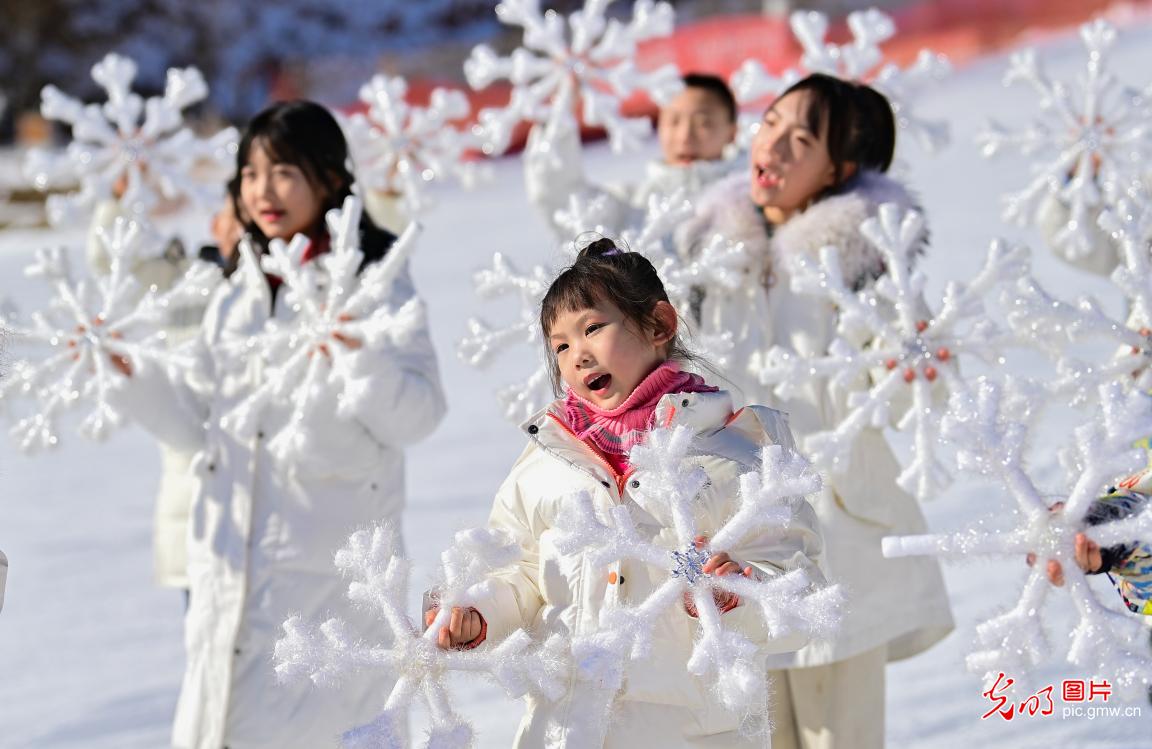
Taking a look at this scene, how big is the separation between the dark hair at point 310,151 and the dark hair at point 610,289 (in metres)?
1.18

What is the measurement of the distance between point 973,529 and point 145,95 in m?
28.3

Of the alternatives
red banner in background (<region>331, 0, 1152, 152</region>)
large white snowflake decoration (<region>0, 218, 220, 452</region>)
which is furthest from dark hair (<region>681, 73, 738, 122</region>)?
red banner in background (<region>331, 0, 1152, 152</region>)

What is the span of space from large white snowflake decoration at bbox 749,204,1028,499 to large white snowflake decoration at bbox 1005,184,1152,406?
0.36 ft

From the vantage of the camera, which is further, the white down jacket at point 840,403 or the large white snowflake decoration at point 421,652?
the white down jacket at point 840,403

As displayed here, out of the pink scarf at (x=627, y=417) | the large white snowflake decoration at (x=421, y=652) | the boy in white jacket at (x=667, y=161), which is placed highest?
the boy in white jacket at (x=667, y=161)

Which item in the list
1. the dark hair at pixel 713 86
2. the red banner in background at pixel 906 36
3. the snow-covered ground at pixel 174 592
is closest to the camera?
the snow-covered ground at pixel 174 592

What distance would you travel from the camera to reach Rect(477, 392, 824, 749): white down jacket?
2.28m

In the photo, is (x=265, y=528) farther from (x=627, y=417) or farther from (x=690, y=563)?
(x=690, y=563)

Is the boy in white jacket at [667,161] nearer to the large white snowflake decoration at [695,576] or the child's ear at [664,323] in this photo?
the child's ear at [664,323]

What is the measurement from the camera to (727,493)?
234cm

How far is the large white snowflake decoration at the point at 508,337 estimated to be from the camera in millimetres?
3396

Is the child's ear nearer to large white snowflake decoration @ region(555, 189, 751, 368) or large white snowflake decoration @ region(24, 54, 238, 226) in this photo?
large white snowflake decoration @ region(555, 189, 751, 368)

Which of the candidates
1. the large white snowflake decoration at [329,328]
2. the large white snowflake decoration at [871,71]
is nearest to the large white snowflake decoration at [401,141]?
the large white snowflake decoration at [871,71]

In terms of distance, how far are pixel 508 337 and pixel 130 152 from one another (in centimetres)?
193
